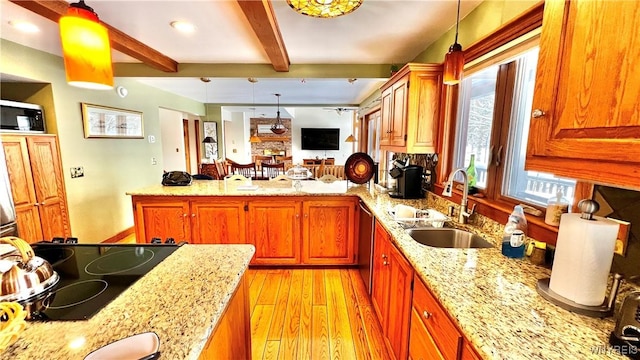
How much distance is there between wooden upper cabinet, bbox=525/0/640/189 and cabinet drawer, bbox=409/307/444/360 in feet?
2.51

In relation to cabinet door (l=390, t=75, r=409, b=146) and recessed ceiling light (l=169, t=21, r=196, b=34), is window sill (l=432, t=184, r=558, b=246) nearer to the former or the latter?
cabinet door (l=390, t=75, r=409, b=146)

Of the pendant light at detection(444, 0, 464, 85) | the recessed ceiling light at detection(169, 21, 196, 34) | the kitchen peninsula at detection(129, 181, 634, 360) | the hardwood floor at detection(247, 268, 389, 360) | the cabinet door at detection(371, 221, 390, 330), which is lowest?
the hardwood floor at detection(247, 268, 389, 360)

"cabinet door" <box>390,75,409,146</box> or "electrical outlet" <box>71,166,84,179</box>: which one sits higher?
"cabinet door" <box>390,75,409,146</box>

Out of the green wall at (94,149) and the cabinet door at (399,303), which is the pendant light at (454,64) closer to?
the cabinet door at (399,303)

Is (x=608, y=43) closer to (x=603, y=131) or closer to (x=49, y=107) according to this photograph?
(x=603, y=131)

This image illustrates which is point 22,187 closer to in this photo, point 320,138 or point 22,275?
point 22,275

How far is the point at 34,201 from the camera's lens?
8.60ft

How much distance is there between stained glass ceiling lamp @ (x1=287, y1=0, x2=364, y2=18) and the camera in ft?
4.59

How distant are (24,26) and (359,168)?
3153mm

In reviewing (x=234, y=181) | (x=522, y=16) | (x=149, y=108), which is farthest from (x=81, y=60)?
(x=149, y=108)

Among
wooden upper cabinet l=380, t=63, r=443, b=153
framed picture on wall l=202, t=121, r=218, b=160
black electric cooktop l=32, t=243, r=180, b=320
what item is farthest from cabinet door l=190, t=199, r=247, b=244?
A: framed picture on wall l=202, t=121, r=218, b=160

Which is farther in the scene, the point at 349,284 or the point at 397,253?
the point at 349,284

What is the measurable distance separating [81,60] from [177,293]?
0.90 m

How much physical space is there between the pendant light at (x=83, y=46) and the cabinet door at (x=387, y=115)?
218cm
